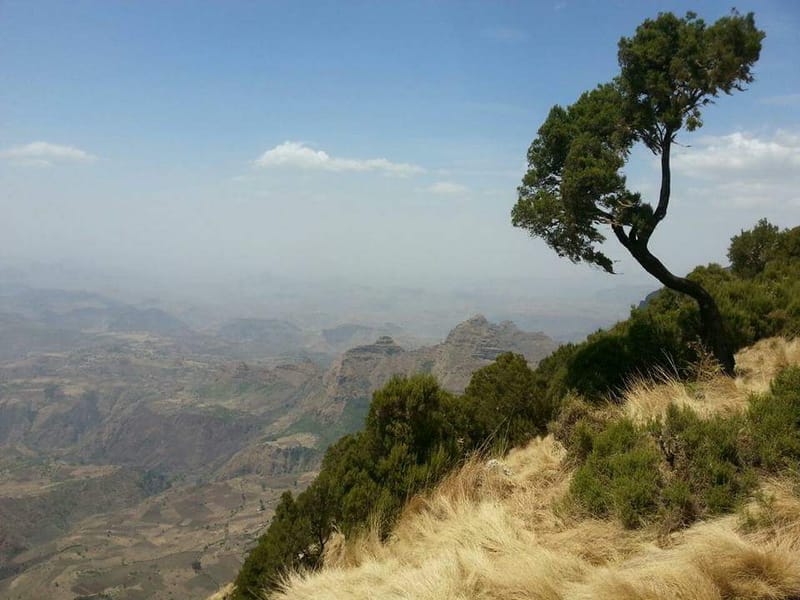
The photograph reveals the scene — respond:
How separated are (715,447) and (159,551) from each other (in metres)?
179

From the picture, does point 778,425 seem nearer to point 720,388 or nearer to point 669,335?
point 720,388

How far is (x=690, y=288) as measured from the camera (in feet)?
39.0

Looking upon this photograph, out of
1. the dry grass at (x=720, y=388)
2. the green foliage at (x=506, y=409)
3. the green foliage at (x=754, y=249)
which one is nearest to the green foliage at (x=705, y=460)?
the dry grass at (x=720, y=388)

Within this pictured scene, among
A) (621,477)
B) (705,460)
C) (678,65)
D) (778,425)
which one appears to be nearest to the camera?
(705,460)

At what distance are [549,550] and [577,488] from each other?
1.21 meters

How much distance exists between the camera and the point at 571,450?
25.7ft

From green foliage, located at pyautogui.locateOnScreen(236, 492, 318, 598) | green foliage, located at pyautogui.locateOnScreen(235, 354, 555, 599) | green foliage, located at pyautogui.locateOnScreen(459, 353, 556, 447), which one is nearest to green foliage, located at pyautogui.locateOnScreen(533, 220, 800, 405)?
green foliage, located at pyautogui.locateOnScreen(459, 353, 556, 447)

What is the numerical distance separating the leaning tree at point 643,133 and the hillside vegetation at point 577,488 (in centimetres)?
270

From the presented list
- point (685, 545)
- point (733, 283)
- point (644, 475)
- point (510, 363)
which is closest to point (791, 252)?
point (733, 283)

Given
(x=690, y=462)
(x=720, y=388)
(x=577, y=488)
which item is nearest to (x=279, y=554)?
(x=577, y=488)

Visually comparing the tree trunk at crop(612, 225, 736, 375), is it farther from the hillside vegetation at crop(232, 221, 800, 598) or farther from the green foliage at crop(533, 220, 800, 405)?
the hillside vegetation at crop(232, 221, 800, 598)

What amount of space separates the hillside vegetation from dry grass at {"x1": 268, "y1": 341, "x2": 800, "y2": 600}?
21mm

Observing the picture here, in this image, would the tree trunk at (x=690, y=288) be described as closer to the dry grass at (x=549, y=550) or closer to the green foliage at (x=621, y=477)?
the dry grass at (x=549, y=550)

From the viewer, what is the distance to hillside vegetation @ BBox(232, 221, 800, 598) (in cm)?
454
